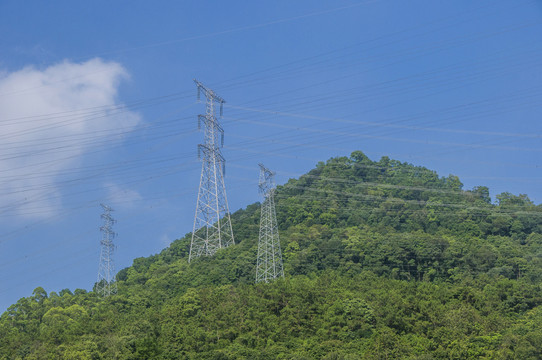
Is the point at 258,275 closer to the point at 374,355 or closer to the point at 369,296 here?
the point at 369,296

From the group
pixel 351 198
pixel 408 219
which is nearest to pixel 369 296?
pixel 408 219

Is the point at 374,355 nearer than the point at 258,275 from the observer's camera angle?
Yes

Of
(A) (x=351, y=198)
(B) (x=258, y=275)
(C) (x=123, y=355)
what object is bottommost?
(C) (x=123, y=355)

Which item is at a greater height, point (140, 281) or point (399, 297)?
point (140, 281)

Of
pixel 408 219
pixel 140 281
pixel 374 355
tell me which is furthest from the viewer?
pixel 408 219

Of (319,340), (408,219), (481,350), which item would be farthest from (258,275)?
(408,219)

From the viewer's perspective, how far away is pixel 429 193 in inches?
3408

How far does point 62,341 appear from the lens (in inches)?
1949

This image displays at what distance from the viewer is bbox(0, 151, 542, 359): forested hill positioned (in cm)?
4488

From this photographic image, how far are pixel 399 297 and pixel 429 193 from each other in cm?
3931

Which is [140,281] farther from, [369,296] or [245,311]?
[369,296]

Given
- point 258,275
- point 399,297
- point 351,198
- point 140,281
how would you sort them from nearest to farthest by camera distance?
1. point 399,297
2. point 258,275
3. point 140,281
4. point 351,198

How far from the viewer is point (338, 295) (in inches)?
2008

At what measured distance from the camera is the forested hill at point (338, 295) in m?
44.9
